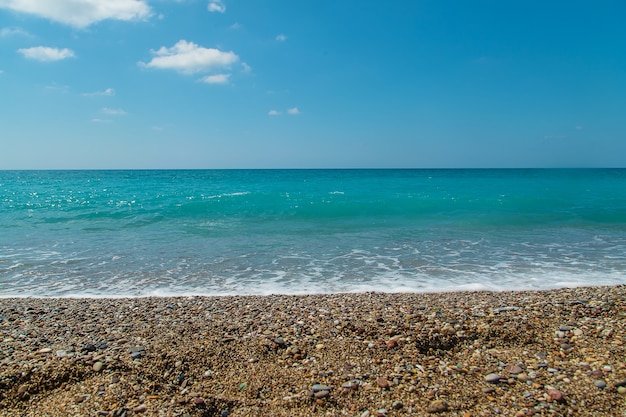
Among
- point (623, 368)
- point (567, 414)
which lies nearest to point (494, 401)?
point (567, 414)

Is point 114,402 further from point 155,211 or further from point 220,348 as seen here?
point 155,211

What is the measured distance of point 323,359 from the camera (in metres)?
4.40

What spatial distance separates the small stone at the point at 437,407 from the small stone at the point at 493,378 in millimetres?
677

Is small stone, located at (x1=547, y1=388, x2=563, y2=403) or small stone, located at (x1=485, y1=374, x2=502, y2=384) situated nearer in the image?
small stone, located at (x1=547, y1=388, x2=563, y2=403)

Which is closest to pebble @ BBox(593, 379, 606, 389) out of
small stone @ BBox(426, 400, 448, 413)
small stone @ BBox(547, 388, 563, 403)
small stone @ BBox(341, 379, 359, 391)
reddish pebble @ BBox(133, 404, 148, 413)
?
small stone @ BBox(547, 388, 563, 403)

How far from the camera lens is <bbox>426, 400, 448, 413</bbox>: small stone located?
11.4 ft

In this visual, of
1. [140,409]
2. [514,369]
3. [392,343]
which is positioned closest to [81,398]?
[140,409]

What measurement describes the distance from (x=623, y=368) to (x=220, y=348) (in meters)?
4.57

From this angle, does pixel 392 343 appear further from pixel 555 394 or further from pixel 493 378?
pixel 555 394

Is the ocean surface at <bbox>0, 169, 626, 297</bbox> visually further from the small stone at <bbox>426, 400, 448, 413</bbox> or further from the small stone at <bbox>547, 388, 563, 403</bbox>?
the small stone at <bbox>426, 400, 448, 413</bbox>

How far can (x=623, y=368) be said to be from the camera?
13.2ft

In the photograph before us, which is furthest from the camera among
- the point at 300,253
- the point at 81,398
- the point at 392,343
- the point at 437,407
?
the point at 300,253

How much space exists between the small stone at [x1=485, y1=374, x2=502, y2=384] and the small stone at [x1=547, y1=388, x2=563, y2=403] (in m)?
0.45

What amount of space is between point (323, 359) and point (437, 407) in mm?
1380
